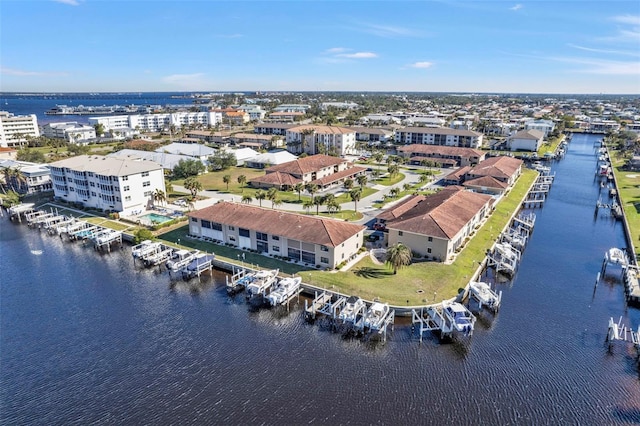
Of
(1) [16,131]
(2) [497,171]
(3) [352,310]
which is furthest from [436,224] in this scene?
(1) [16,131]

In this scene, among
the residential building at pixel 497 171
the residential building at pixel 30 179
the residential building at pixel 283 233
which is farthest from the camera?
the residential building at pixel 497 171

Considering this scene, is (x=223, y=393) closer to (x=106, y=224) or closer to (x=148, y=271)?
(x=148, y=271)

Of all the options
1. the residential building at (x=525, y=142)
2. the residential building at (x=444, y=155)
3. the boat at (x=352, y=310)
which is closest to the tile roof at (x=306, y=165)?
the residential building at (x=444, y=155)

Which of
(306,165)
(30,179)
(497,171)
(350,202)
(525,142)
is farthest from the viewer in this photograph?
(525,142)

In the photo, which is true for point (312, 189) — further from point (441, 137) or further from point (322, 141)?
point (441, 137)

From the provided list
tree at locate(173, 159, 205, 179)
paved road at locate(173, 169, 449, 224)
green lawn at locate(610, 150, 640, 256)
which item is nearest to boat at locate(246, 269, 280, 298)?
paved road at locate(173, 169, 449, 224)

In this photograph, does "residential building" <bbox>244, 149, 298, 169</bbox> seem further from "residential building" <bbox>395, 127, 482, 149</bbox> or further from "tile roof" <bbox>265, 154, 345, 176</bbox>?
"residential building" <bbox>395, 127, 482, 149</bbox>

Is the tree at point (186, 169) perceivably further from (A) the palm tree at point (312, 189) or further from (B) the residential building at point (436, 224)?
(B) the residential building at point (436, 224)

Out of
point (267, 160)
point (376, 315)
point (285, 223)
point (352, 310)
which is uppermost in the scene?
point (285, 223)
